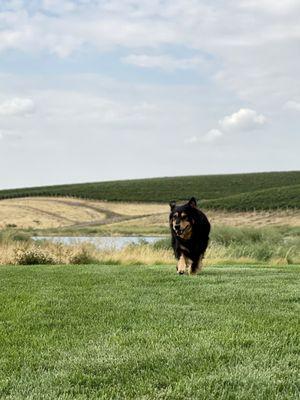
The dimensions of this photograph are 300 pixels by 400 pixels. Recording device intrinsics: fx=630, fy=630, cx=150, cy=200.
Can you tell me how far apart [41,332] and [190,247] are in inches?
217

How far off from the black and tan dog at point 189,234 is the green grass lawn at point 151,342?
1667mm

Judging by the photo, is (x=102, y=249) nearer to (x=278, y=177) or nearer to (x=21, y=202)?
(x=21, y=202)

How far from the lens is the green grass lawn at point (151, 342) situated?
4.43 meters

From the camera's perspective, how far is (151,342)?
559cm

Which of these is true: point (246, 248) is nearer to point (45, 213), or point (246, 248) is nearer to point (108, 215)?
point (45, 213)

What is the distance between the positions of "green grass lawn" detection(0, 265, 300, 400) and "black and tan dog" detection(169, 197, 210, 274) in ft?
5.47

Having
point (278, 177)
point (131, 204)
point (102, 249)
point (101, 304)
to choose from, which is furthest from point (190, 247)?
point (278, 177)

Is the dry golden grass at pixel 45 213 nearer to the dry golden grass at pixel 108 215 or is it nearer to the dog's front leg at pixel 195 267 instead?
the dry golden grass at pixel 108 215

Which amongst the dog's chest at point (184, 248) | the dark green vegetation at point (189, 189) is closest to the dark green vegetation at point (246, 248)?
the dog's chest at point (184, 248)

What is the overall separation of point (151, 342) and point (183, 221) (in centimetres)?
553

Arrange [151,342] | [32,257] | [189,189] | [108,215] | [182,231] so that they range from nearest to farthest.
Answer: [151,342] < [182,231] < [32,257] < [108,215] < [189,189]

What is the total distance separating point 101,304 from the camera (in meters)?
7.86

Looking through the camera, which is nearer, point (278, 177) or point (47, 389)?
point (47, 389)

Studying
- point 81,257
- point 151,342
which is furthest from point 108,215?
point 151,342
